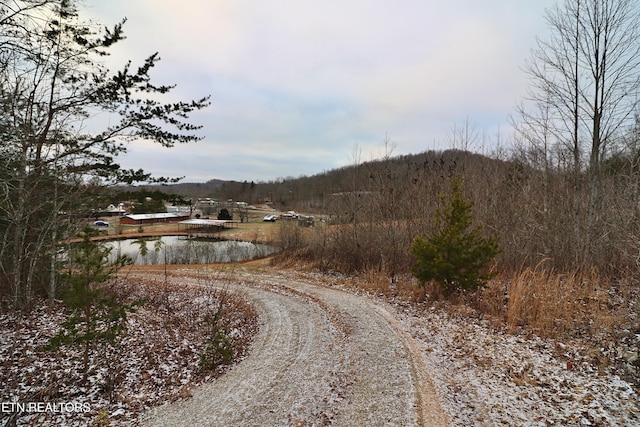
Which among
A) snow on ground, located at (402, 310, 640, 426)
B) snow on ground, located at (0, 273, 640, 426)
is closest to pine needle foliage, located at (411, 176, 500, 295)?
snow on ground, located at (0, 273, 640, 426)

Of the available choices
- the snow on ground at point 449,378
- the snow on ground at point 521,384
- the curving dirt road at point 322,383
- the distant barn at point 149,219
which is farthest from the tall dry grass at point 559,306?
the distant barn at point 149,219

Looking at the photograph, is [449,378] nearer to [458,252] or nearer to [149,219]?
[458,252]

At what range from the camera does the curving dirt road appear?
12.8ft

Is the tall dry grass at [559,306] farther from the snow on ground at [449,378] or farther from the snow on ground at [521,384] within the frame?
the snow on ground at [521,384]

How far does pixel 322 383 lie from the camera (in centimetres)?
469

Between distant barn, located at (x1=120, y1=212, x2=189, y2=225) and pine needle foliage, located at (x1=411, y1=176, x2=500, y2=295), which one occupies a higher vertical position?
pine needle foliage, located at (x1=411, y1=176, x2=500, y2=295)

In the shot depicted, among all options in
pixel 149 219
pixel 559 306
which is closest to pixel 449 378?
pixel 559 306

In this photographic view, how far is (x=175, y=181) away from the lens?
27.4 feet

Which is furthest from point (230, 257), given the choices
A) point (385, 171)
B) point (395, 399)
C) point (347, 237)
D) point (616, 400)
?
point (616, 400)

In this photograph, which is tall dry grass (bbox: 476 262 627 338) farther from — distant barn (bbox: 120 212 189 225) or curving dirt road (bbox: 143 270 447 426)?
distant barn (bbox: 120 212 189 225)

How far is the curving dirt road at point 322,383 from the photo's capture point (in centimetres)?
390

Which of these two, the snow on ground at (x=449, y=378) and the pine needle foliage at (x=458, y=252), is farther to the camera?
the pine needle foliage at (x=458, y=252)

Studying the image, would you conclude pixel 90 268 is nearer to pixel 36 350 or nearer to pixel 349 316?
pixel 36 350

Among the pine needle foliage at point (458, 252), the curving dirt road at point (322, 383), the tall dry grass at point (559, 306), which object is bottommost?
the curving dirt road at point (322, 383)
